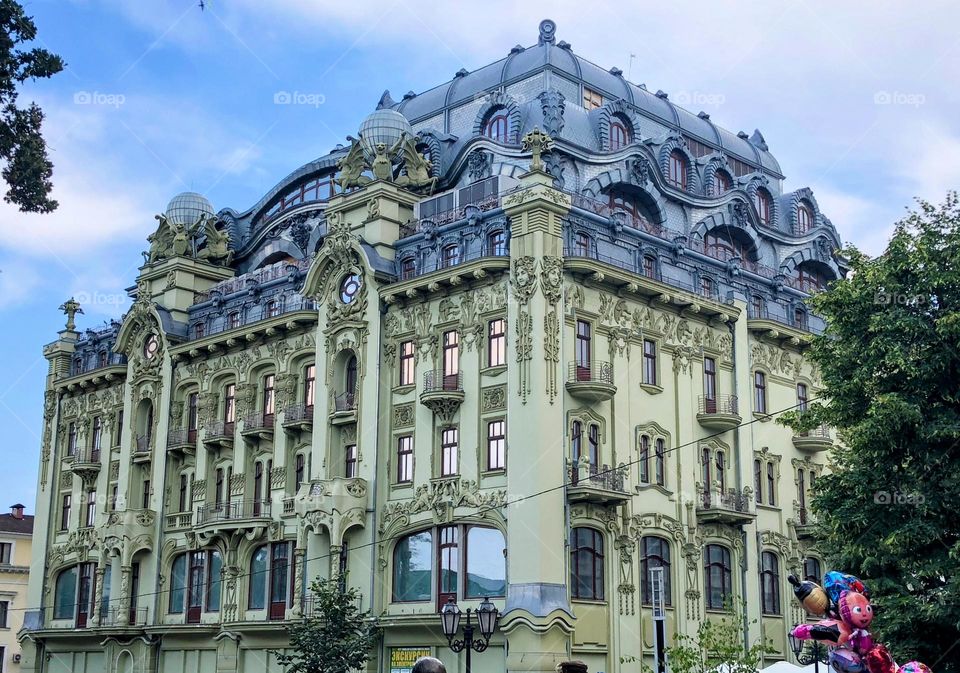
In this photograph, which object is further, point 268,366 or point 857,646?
point 268,366

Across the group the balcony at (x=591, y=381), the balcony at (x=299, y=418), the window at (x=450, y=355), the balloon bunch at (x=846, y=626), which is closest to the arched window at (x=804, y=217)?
the balcony at (x=591, y=381)

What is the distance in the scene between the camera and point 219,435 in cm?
5262

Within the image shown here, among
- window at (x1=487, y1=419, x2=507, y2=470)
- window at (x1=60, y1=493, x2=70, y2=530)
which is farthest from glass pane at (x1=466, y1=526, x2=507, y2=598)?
window at (x1=60, y1=493, x2=70, y2=530)

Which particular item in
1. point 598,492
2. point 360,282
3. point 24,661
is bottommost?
point 24,661

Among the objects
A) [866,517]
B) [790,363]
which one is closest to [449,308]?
[790,363]

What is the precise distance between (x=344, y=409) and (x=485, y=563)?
8.73 m

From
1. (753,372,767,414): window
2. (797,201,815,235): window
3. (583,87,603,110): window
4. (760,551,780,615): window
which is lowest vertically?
(760,551,780,615): window

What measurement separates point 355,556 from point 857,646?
3189 cm

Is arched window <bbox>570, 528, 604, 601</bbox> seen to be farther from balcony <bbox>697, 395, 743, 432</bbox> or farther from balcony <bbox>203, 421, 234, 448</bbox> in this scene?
balcony <bbox>203, 421, 234, 448</bbox>

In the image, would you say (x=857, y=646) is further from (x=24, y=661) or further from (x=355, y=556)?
(x=24, y=661)

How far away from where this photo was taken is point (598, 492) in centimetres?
4059

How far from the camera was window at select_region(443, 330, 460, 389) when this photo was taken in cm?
4386

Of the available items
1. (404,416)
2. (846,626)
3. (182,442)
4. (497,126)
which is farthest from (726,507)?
(846,626)
